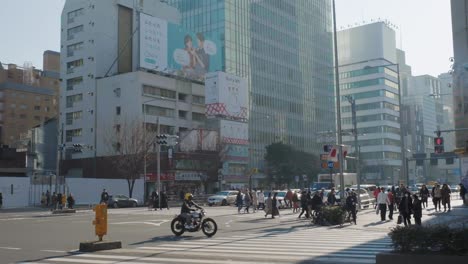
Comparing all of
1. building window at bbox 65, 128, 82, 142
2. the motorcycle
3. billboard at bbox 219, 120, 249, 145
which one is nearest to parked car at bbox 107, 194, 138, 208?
billboard at bbox 219, 120, 249, 145

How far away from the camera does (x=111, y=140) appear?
75062mm

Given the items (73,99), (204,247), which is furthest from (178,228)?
(73,99)

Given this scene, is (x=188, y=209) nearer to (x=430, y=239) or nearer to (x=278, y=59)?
(x=430, y=239)

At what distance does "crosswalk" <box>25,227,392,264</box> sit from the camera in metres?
12.9

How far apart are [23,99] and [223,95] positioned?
48.5 meters

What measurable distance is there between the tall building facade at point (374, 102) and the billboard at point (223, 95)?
154 feet

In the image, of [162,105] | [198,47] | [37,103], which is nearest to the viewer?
[162,105]

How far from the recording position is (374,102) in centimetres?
13075

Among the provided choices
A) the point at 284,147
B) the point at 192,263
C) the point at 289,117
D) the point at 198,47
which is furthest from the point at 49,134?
the point at 192,263

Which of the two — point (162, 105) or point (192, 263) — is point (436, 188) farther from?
point (162, 105)

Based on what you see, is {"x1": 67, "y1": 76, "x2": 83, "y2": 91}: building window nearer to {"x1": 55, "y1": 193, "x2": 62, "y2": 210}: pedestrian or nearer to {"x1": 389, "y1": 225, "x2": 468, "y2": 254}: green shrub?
{"x1": 55, "y1": 193, "x2": 62, "y2": 210}: pedestrian

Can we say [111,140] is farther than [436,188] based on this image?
Yes

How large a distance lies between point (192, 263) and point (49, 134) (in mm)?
84297

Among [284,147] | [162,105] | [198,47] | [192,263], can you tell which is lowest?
[192,263]
